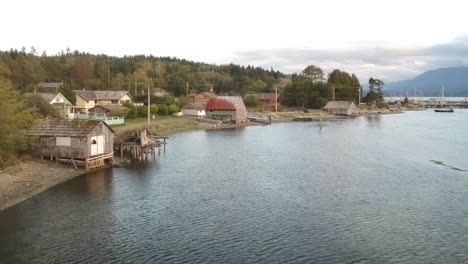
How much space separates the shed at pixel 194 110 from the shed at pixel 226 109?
1118 millimetres

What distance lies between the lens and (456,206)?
30578 millimetres

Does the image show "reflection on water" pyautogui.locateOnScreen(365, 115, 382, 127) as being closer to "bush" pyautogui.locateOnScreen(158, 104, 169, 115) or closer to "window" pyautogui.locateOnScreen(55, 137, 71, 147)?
"bush" pyautogui.locateOnScreen(158, 104, 169, 115)

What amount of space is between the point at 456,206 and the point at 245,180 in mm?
15779

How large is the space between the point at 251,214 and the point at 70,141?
1985 cm

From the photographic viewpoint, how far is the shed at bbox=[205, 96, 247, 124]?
98.3 metres

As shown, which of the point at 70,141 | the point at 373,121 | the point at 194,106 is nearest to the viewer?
the point at 70,141

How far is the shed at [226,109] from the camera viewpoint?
9831 cm

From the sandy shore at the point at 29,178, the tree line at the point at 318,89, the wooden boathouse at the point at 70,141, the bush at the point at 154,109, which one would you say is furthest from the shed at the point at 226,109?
the sandy shore at the point at 29,178

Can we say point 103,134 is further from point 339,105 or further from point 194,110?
point 339,105

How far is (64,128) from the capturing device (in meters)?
41.3

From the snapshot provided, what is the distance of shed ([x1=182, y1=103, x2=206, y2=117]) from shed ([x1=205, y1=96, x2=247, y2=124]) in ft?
3.67

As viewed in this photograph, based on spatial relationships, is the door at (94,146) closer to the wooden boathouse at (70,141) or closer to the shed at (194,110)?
the wooden boathouse at (70,141)

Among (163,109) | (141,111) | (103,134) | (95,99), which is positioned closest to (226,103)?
(163,109)

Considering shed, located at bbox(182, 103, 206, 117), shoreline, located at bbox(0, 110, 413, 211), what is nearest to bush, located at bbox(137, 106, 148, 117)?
shed, located at bbox(182, 103, 206, 117)
